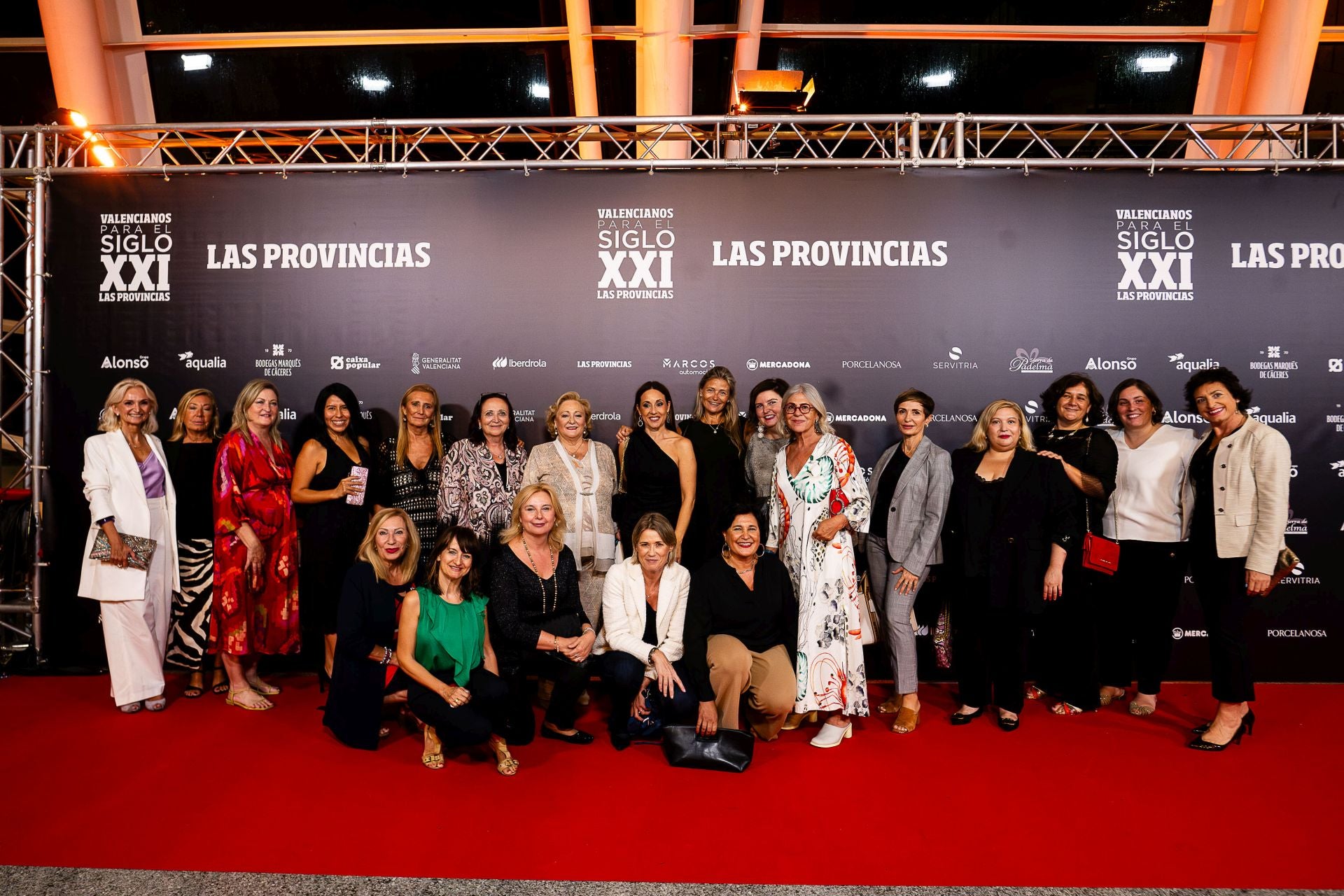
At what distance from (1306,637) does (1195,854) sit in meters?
2.70

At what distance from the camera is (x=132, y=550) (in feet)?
12.2

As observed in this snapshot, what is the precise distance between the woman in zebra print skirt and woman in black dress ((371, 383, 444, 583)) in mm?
868

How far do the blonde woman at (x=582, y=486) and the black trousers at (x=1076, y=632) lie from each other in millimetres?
2135

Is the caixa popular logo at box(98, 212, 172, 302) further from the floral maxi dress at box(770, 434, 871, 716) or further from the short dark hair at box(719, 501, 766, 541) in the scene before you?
the floral maxi dress at box(770, 434, 871, 716)

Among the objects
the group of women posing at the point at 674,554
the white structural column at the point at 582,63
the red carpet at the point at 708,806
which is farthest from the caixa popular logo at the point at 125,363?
the white structural column at the point at 582,63

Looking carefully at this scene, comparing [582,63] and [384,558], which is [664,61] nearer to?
[582,63]

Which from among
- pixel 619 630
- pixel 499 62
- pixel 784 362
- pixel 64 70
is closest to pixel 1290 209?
pixel 784 362

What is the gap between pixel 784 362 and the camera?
14.9ft

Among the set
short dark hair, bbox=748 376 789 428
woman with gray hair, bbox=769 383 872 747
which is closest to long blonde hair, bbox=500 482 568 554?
woman with gray hair, bbox=769 383 872 747

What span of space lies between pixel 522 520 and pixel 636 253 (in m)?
1.97

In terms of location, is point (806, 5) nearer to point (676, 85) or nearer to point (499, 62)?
point (676, 85)

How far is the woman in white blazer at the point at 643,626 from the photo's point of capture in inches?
132

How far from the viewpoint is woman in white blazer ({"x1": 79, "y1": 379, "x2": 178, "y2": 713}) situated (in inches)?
145

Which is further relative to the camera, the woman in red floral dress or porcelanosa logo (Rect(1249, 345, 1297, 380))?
porcelanosa logo (Rect(1249, 345, 1297, 380))
